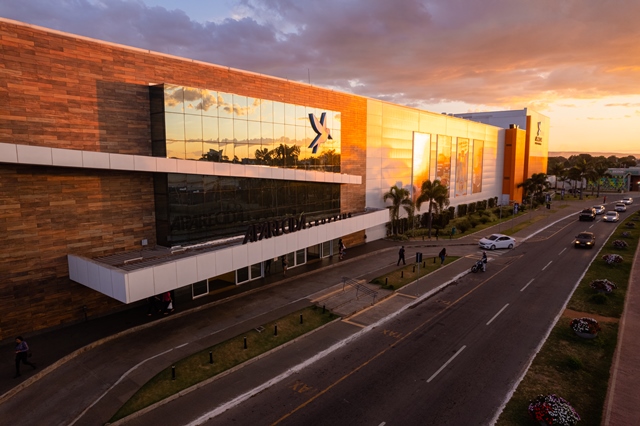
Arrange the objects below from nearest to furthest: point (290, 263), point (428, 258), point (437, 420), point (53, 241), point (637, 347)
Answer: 1. point (437, 420)
2. point (637, 347)
3. point (53, 241)
4. point (290, 263)
5. point (428, 258)

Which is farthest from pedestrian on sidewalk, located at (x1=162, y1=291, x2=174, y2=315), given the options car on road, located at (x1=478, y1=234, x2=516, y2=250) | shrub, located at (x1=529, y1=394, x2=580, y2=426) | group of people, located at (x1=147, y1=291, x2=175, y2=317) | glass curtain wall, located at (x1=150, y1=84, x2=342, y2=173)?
car on road, located at (x1=478, y1=234, x2=516, y2=250)

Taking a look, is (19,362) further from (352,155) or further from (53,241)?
(352,155)

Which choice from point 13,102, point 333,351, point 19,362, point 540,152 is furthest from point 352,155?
point 540,152

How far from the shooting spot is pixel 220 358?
62.3 feet

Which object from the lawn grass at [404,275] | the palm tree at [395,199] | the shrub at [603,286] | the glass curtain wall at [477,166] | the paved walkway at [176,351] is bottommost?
the paved walkway at [176,351]

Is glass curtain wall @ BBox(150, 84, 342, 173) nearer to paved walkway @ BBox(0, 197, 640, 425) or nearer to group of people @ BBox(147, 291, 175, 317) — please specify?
group of people @ BBox(147, 291, 175, 317)

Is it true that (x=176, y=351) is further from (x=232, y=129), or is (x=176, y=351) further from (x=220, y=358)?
(x=232, y=129)

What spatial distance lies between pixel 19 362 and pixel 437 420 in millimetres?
18162

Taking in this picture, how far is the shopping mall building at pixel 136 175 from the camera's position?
20.3 m

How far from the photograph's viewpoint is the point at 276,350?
66.0ft

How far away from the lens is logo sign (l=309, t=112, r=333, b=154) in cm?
3800

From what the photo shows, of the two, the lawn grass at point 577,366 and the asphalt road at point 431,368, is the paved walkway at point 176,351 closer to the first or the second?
the lawn grass at point 577,366

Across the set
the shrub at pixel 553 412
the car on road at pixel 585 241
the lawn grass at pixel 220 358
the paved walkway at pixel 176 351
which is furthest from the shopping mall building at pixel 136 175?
the car on road at pixel 585 241

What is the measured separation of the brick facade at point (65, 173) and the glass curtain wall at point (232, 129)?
4.82 ft
